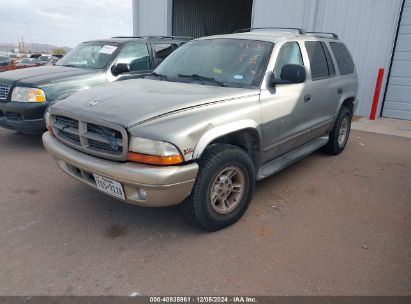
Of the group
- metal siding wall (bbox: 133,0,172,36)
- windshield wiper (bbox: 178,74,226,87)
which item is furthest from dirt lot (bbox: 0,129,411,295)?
metal siding wall (bbox: 133,0,172,36)

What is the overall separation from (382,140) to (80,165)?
587 cm

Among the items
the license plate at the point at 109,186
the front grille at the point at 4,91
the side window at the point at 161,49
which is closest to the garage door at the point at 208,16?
the side window at the point at 161,49

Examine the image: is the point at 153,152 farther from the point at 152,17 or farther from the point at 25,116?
the point at 152,17

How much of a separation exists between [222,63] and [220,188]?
4.71ft

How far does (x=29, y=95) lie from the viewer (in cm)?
508

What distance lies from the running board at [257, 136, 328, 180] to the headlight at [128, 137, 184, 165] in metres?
1.25

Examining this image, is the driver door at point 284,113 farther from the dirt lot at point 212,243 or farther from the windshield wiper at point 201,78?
the dirt lot at point 212,243

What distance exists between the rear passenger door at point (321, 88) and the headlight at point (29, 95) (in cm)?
381

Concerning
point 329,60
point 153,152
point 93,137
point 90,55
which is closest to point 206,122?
point 153,152

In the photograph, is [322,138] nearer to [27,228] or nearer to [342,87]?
[342,87]

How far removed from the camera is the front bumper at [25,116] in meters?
5.04

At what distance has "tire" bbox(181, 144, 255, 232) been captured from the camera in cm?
282

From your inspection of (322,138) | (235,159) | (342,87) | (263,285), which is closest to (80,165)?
(235,159)

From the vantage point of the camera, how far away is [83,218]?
3326 mm
